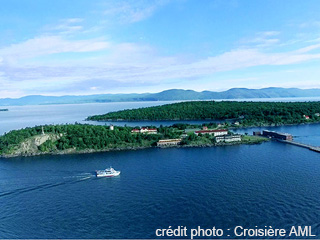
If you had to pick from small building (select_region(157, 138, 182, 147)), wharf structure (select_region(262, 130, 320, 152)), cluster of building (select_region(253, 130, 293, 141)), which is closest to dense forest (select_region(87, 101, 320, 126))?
cluster of building (select_region(253, 130, 293, 141))

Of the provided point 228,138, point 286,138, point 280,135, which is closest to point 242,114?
point 280,135

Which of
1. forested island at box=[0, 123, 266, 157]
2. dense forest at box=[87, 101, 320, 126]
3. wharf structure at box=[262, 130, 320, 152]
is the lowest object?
wharf structure at box=[262, 130, 320, 152]

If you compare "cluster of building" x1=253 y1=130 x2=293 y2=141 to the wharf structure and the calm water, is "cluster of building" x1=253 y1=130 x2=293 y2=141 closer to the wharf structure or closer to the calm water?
the wharf structure

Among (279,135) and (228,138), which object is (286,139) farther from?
(228,138)

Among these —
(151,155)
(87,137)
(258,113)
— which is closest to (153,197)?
(151,155)

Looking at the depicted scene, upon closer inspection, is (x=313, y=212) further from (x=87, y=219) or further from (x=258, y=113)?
(x=258, y=113)
